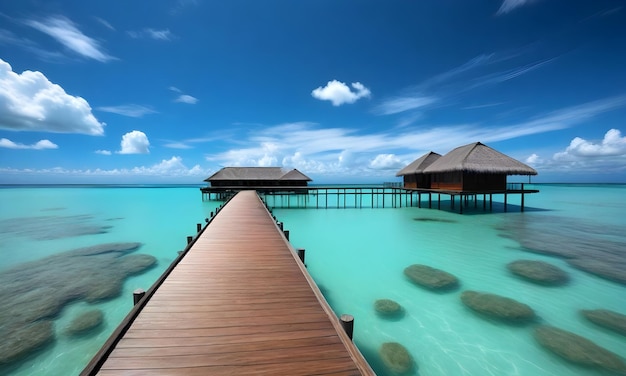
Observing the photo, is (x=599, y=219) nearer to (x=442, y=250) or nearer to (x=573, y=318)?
(x=442, y=250)

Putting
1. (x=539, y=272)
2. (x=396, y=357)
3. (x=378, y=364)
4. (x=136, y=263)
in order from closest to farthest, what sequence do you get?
(x=378, y=364), (x=396, y=357), (x=539, y=272), (x=136, y=263)

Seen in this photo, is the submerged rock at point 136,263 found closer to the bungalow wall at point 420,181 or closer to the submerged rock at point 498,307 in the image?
the submerged rock at point 498,307

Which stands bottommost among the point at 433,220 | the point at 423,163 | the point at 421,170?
the point at 433,220

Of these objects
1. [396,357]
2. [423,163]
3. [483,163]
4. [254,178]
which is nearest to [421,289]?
[396,357]

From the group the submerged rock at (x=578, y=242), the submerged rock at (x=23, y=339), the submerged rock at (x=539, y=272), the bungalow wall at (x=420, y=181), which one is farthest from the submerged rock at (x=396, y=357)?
the bungalow wall at (x=420, y=181)

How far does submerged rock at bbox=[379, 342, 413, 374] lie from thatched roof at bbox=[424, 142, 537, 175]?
1813cm

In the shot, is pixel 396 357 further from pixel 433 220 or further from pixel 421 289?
pixel 433 220

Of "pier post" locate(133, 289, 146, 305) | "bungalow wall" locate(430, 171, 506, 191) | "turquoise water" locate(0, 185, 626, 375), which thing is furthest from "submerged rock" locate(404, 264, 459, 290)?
"bungalow wall" locate(430, 171, 506, 191)

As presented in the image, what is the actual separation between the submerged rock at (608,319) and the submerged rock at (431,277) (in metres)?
2.99

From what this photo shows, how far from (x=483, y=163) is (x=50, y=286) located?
26387mm

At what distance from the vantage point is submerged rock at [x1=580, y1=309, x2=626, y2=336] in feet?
20.0

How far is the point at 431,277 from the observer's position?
8648mm

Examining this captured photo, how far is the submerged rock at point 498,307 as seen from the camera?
6.43 meters

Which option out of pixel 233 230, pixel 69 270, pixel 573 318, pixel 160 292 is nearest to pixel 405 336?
pixel 573 318
